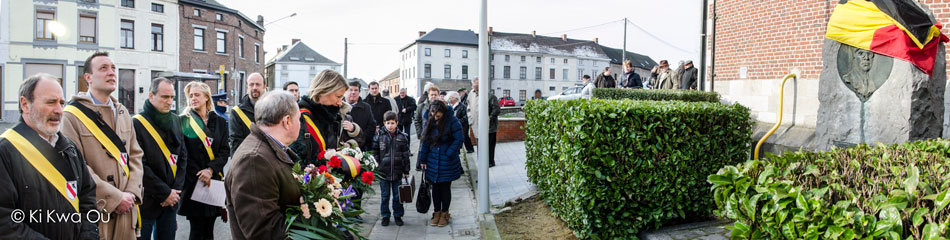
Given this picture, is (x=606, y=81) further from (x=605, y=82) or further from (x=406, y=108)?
(x=406, y=108)

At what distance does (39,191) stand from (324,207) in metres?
1.34

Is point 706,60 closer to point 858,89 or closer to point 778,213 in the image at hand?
point 858,89

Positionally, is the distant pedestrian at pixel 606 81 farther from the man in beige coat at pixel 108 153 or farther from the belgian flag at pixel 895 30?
the man in beige coat at pixel 108 153

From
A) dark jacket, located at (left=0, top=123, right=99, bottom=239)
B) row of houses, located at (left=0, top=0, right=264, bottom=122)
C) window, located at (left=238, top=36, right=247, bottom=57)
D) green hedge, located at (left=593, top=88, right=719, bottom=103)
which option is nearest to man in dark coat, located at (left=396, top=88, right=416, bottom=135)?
green hedge, located at (left=593, top=88, right=719, bottom=103)

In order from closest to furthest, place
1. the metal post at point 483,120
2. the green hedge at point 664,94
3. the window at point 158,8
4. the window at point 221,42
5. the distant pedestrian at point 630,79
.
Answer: the metal post at point 483,120
the green hedge at point 664,94
the distant pedestrian at point 630,79
the window at point 158,8
the window at point 221,42

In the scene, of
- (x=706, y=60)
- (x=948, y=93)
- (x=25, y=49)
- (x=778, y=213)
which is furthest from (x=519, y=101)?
(x=778, y=213)

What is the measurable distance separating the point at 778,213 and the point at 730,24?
8982mm

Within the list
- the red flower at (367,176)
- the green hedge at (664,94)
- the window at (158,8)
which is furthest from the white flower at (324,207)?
the window at (158,8)

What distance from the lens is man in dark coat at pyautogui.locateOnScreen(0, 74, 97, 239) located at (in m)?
2.39

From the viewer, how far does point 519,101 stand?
224 ft

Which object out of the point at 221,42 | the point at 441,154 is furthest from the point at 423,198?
the point at 221,42

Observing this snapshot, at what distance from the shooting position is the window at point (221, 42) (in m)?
35.7

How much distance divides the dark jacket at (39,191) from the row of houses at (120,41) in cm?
2368

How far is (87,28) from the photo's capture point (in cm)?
2848
